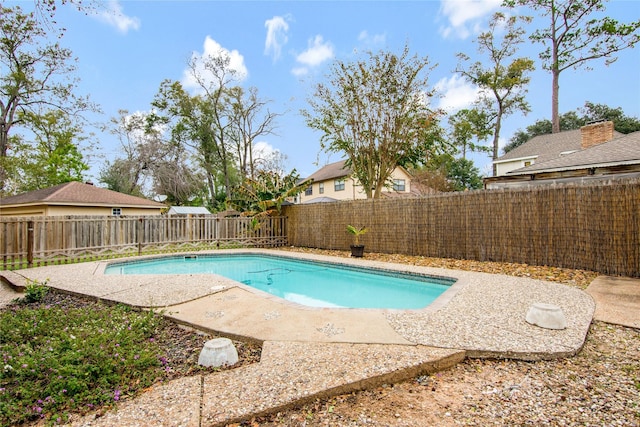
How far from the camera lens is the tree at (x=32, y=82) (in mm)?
16562

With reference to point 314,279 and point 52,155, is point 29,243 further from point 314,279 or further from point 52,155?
point 52,155

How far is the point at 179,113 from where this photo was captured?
27.8 meters

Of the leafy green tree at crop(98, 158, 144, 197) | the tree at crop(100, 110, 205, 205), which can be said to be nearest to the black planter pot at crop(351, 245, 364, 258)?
the tree at crop(100, 110, 205, 205)

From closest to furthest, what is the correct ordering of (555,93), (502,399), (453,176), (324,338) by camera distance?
(502,399) < (324,338) < (555,93) < (453,176)

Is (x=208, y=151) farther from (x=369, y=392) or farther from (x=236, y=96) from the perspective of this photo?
(x=369, y=392)

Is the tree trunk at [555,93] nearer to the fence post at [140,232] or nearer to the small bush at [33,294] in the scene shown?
the fence post at [140,232]

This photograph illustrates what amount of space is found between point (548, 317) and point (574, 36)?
22.0m

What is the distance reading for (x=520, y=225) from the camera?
7.61 m

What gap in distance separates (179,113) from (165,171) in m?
5.86

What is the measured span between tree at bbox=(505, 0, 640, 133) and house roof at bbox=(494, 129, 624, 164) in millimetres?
796

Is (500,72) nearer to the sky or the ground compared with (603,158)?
nearer to the sky

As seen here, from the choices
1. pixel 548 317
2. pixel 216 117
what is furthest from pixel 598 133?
pixel 216 117

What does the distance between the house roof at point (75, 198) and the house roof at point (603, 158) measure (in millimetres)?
17995

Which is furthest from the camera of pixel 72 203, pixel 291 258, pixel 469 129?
pixel 469 129
